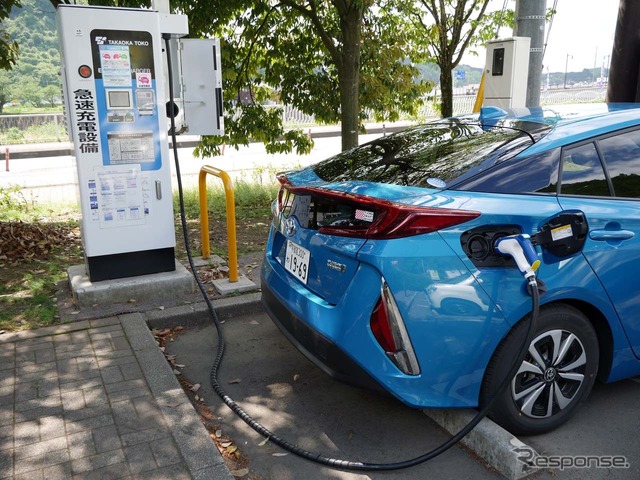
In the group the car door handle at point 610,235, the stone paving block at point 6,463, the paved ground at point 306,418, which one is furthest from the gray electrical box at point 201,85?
the car door handle at point 610,235

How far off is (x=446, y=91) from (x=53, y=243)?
7815mm

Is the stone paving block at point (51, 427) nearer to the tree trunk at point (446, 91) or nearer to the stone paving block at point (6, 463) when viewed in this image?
the stone paving block at point (6, 463)

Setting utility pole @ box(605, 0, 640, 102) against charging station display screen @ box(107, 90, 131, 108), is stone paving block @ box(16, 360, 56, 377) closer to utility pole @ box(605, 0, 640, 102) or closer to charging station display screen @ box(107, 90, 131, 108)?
charging station display screen @ box(107, 90, 131, 108)

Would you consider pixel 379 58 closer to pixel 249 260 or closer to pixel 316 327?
pixel 249 260

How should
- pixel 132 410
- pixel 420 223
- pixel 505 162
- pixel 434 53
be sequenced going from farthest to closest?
pixel 434 53
pixel 132 410
pixel 505 162
pixel 420 223

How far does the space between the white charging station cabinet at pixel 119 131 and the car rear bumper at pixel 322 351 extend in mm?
1930

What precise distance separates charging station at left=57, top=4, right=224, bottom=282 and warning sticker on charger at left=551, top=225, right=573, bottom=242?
126 inches

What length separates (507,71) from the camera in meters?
5.60

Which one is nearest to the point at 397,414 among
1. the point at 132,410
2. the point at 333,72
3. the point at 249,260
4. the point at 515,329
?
the point at 515,329

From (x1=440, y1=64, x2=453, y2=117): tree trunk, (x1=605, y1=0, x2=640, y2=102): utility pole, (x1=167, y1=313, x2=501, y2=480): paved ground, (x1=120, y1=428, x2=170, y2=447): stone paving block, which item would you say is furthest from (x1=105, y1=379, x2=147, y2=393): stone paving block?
(x1=440, y1=64, x2=453, y2=117): tree trunk

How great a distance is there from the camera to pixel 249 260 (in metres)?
6.14

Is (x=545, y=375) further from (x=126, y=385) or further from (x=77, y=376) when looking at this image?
(x=77, y=376)

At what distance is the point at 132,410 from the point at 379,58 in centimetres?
827

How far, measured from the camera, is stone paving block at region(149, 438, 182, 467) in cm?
282
